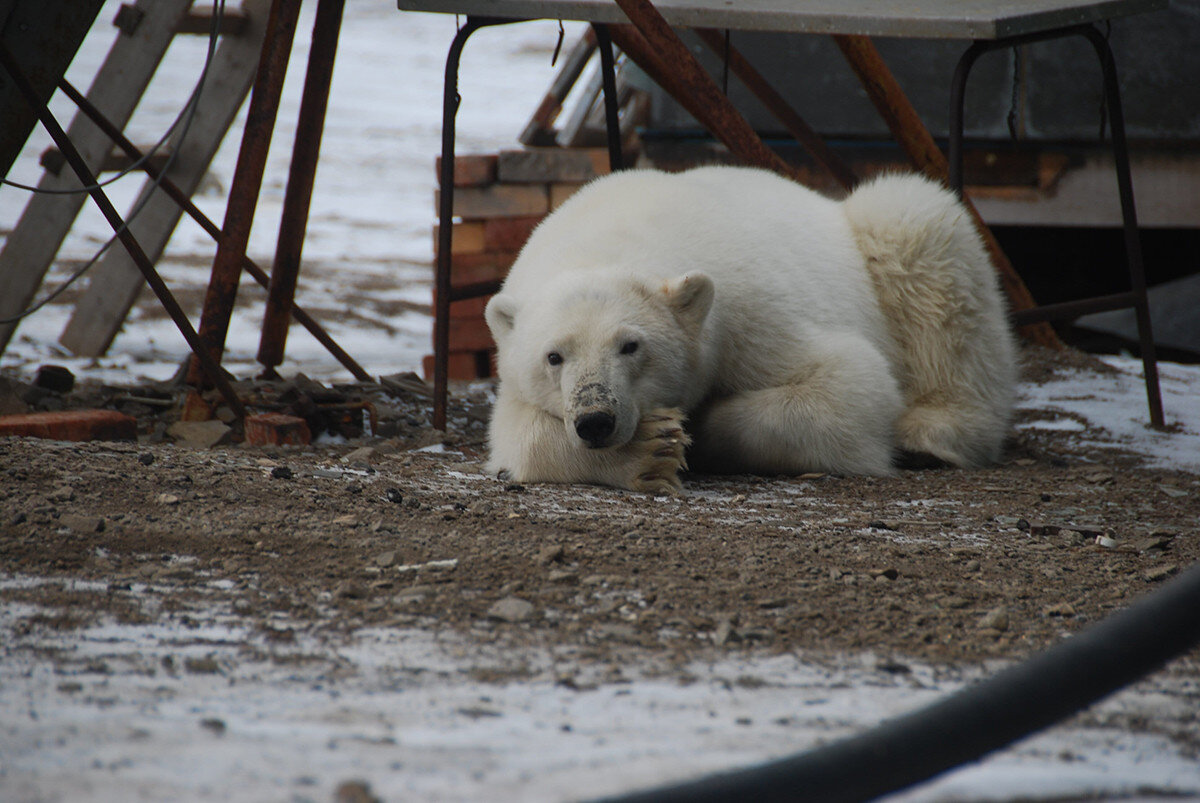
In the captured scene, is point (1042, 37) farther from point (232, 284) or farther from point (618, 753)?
point (618, 753)

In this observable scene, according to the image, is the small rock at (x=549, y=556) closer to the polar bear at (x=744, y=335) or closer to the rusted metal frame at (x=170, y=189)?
the polar bear at (x=744, y=335)

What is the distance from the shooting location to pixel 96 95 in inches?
207

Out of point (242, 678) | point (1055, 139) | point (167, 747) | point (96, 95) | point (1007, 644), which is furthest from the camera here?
point (1055, 139)

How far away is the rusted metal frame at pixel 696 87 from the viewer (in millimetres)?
3580

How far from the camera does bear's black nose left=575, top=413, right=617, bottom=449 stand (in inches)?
117

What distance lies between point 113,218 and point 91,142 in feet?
7.33

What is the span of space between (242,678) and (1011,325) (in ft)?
12.0

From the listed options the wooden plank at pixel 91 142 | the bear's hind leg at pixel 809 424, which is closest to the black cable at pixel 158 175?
the wooden plank at pixel 91 142

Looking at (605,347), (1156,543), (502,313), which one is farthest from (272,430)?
(1156,543)

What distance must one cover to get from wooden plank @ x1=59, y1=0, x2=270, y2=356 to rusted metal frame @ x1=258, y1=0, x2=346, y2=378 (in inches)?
33.3

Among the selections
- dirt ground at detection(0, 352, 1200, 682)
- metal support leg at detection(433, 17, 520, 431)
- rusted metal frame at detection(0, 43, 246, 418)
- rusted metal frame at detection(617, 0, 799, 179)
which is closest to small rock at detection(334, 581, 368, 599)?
dirt ground at detection(0, 352, 1200, 682)

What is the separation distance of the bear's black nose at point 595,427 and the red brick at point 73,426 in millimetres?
1663

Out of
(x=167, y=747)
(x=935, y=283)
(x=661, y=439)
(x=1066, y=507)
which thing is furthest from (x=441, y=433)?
(x=167, y=747)

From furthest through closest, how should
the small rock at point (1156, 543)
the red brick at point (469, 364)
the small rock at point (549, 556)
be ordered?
the red brick at point (469, 364), the small rock at point (1156, 543), the small rock at point (549, 556)
